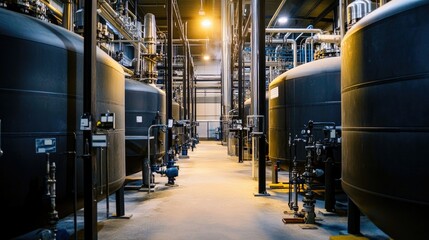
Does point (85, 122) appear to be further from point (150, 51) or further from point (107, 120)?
point (150, 51)

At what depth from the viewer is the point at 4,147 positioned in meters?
2.46

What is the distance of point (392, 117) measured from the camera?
233 centimetres

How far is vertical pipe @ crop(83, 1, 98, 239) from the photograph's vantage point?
3059mm

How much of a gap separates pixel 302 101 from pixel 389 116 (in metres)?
3.26

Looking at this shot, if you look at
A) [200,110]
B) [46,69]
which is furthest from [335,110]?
[200,110]

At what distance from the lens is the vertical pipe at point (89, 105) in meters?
3.06

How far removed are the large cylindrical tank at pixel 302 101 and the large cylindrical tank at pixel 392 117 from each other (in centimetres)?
218

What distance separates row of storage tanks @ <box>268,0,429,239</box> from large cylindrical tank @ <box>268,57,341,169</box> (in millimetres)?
1867

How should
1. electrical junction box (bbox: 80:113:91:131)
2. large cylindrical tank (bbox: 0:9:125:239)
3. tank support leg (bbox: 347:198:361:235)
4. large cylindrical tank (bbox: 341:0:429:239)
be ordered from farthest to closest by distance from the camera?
tank support leg (bbox: 347:198:361:235), electrical junction box (bbox: 80:113:91:131), large cylindrical tank (bbox: 0:9:125:239), large cylindrical tank (bbox: 341:0:429:239)

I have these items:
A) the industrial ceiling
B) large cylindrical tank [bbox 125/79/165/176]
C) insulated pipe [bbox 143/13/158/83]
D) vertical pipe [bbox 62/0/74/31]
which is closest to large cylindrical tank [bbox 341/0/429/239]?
vertical pipe [bbox 62/0/74/31]

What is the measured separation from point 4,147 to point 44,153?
30cm

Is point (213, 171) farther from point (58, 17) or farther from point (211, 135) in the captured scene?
point (211, 135)

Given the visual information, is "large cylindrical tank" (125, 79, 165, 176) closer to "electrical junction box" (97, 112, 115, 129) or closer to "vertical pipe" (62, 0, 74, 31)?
"vertical pipe" (62, 0, 74, 31)

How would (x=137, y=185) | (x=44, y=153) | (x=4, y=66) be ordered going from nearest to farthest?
1. (x=4, y=66)
2. (x=44, y=153)
3. (x=137, y=185)
